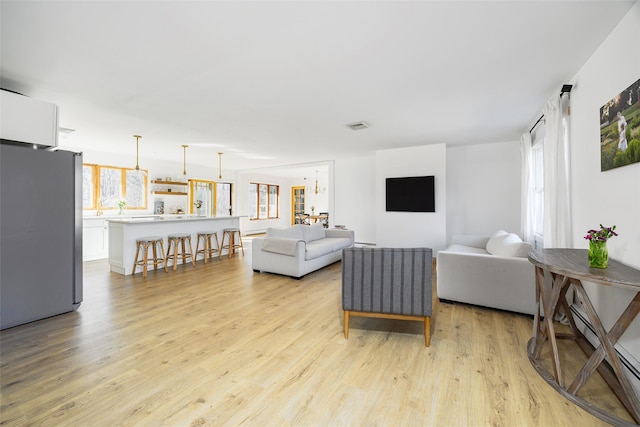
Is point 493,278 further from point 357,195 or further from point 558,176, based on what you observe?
point 357,195

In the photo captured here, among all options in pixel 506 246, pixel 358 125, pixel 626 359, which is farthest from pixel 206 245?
pixel 626 359

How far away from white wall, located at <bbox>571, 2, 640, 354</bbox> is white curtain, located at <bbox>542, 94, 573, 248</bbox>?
7 cm

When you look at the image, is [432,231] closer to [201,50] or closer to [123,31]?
[201,50]

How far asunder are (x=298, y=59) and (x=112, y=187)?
21.6 feet

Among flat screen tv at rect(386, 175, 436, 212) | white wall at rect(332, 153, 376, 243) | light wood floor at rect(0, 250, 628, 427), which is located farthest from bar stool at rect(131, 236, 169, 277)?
flat screen tv at rect(386, 175, 436, 212)

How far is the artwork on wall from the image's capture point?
1747 mm

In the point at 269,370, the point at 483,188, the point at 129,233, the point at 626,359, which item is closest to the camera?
the point at 626,359

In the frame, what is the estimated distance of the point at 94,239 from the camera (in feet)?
19.2

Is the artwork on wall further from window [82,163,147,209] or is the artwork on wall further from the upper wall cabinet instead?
window [82,163,147,209]

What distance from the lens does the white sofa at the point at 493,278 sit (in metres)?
2.80

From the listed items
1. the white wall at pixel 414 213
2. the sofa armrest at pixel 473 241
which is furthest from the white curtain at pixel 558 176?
the white wall at pixel 414 213

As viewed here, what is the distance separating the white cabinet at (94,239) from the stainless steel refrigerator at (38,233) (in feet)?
11.2

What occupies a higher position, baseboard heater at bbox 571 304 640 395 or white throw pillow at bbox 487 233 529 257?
white throw pillow at bbox 487 233 529 257

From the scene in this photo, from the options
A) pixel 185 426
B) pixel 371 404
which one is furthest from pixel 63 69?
pixel 371 404
